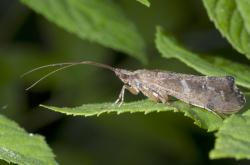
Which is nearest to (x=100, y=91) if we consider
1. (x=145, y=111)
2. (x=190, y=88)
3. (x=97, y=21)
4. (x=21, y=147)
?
(x=97, y=21)

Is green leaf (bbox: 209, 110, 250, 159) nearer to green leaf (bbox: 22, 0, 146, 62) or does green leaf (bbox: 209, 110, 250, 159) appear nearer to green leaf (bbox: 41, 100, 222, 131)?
green leaf (bbox: 41, 100, 222, 131)

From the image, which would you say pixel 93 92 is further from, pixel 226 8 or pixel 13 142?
pixel 13 142

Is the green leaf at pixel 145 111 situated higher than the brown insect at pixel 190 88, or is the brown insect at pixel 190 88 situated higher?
the green leaf at pixel 145 111

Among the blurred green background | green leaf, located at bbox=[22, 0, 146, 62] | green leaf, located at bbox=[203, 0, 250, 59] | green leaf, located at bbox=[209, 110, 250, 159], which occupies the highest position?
green leaf, located at bbox=[209, 110, 250, 159]

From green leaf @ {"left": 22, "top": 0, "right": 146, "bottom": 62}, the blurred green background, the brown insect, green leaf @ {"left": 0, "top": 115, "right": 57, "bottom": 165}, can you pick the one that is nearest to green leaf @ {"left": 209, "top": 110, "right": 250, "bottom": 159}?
the brown insect

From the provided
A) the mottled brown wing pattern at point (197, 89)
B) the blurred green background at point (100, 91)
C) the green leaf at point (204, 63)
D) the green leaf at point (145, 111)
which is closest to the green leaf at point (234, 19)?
the green leaf at point (204, 63)

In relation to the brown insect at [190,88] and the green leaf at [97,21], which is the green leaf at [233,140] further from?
the green leaf at [97,21]
